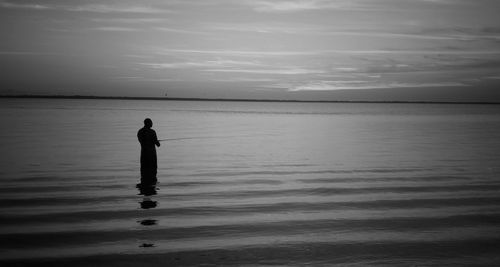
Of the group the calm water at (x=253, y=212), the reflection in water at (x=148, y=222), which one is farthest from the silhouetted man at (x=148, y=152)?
the reflection in water at (x=148, y=222)

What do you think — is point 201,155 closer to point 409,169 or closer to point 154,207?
point 409,169

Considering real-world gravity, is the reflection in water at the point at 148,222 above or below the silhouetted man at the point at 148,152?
below

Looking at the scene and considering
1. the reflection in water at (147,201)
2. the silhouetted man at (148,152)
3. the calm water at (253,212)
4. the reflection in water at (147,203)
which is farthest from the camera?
the silhouetted man at (148,152)

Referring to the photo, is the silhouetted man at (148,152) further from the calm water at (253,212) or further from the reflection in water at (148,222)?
the reflection in water at (148,222)

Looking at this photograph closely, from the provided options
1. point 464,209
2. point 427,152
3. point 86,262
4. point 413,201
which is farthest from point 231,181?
point 427,152

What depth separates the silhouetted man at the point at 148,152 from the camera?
16.6m

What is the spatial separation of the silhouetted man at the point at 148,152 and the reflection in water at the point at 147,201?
2.41 feet

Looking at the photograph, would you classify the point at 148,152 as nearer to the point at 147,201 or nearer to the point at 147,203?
→ the point at 147,201

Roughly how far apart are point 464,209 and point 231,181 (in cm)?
743

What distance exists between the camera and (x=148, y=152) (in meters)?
17.0

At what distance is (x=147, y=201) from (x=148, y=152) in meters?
3.71

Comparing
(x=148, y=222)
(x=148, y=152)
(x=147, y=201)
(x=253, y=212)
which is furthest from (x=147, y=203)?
(x=148, y=152)

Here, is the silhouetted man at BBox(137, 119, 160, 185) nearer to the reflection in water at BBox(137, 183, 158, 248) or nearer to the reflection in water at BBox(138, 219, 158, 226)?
the reflection in water at BBox(137, 183, 158, 248)

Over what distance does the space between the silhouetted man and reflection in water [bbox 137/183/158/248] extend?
0.74 m
